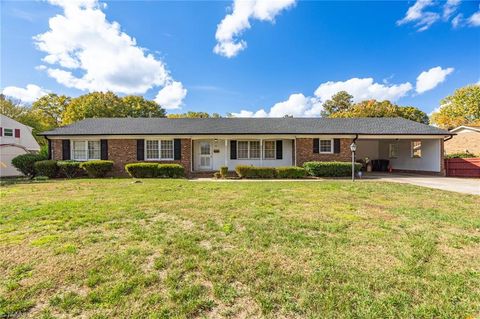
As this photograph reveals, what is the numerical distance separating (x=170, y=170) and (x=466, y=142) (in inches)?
948

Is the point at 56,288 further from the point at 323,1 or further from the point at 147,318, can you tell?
the point at 323,1

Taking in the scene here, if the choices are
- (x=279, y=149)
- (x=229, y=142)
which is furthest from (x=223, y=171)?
(x=279, y=149)

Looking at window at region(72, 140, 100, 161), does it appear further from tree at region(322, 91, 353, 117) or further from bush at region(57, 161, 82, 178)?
tree at region(322, 91, 353, 117)

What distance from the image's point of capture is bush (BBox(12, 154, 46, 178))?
13.9m

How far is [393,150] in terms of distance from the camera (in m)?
19.4

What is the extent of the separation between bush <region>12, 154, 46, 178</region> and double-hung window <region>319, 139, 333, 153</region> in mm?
18424

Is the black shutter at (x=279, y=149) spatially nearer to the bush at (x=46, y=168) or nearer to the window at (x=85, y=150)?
the window at (x=85, y=150)

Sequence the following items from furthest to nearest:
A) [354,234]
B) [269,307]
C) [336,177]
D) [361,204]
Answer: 1. [336,177]
2. [361,204]
3. [354,234]
4. [269,307]

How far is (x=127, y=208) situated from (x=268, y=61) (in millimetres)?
18160

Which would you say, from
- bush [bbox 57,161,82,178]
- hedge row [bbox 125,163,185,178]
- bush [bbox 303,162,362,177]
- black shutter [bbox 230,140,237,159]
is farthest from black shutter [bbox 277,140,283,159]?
bush [bbox 57,161,82,178]

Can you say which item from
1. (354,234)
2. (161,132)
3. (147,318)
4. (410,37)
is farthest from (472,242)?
(410,37)

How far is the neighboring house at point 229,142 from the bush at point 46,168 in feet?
3.94

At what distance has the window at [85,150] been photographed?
15.0m

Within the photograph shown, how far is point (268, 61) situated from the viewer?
20.1 m
